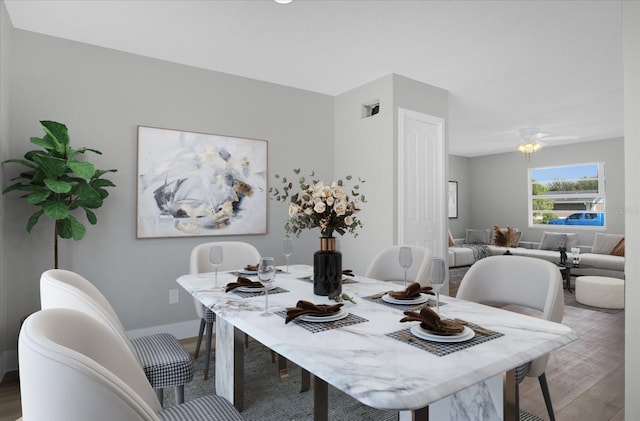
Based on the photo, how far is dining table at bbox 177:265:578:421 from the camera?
2.91ft

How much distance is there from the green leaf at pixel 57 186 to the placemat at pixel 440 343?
2306 mm

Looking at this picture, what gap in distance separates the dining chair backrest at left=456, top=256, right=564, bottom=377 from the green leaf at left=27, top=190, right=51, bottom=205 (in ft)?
8.52

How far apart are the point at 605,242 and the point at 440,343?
22.9 feet

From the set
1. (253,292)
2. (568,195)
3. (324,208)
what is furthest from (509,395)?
(568,195)

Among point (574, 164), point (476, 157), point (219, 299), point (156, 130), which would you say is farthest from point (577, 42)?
point (476, 157)

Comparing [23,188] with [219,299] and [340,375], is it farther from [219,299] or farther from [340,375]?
[340,375]

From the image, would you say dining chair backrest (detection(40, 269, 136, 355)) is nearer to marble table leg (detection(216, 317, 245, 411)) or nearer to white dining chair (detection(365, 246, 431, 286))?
marble table leg (detection(216, 317, 245, 411))

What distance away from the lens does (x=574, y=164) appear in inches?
297

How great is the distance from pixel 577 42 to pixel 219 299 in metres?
3.34

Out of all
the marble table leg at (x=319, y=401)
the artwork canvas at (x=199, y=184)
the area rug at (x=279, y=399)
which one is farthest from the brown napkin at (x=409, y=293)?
the artwork canvas at (x=199, y=184)

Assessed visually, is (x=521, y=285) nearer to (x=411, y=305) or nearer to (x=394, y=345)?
(x=411, y=305)

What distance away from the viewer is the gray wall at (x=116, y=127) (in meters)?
2.80

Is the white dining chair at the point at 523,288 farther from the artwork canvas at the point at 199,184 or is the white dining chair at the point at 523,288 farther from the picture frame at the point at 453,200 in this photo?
the picture frame at the point at 453,200

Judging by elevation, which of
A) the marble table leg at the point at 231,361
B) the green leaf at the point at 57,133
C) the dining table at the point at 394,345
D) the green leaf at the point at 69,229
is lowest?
the marble table leg at the point at 231,361
